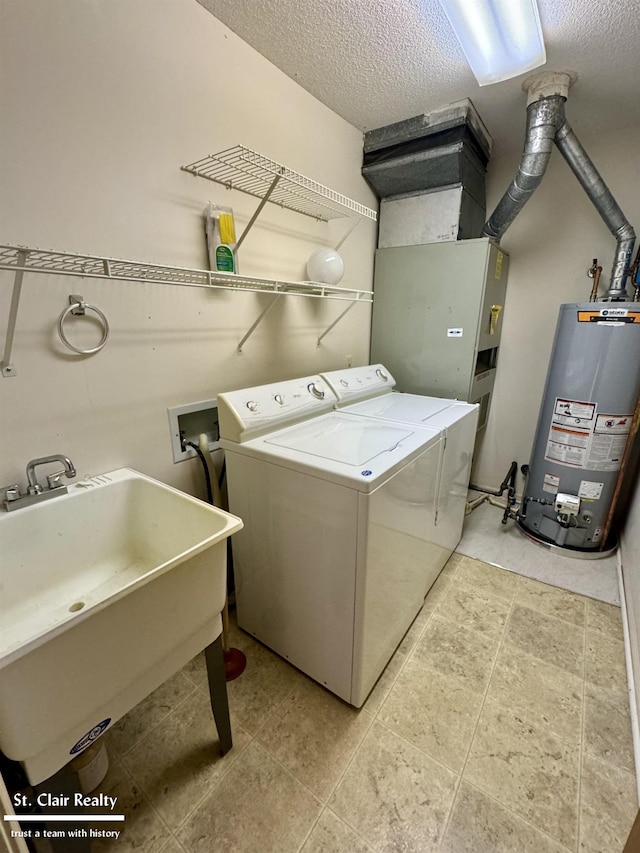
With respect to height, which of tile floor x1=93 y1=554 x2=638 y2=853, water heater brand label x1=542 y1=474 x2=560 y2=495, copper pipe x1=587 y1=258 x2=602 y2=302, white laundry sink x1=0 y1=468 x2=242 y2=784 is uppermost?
copper pipe x1=587 y1=258 x2=602 y2=302

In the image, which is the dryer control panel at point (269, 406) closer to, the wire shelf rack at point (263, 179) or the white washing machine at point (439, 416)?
the white washing machine at point (439, 416)

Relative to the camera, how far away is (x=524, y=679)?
146cm

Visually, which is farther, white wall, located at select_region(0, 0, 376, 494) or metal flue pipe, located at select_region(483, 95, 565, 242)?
metal flue pipe, located at select_region(483, 95, 565, 242)

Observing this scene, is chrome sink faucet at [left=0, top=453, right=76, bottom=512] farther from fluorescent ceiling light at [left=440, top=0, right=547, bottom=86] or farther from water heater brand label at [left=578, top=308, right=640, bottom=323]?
water heater brand label at [left=578, top=308, right=640, bottom=323]

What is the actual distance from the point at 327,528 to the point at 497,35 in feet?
6.46

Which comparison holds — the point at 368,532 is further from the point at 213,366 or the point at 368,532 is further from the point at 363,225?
the point at 363,225

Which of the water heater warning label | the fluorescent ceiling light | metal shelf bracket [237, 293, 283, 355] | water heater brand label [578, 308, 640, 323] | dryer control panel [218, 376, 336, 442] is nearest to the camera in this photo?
the fluorescent ceiling light

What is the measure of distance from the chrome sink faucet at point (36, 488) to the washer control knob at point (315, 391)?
1036 mm

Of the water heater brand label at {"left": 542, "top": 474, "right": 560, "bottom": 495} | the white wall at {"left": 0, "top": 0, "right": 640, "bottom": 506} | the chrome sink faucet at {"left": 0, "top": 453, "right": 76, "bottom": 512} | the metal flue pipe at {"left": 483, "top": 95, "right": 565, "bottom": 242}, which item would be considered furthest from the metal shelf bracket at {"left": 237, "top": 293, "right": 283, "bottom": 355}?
the water heater brand label at {"left": 542, "top": 474, "right": 560, "bottom": 495}

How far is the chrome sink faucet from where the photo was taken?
1.01m

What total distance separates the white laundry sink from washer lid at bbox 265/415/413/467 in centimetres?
45

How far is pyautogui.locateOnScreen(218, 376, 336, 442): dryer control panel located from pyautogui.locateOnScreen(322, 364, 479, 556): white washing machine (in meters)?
0.15

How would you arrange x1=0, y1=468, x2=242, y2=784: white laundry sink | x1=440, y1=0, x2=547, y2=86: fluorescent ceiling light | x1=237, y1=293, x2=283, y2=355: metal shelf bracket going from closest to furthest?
x1=0, y1=468, x2=242, y2=784: white laundry sink < x1=440, y1=0, x2=547, y2=86: fluorescent ceiling light < x1=237, y1=293, x2=283, y2=355: metal shelf bracket

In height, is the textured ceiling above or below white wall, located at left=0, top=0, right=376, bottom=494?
above
